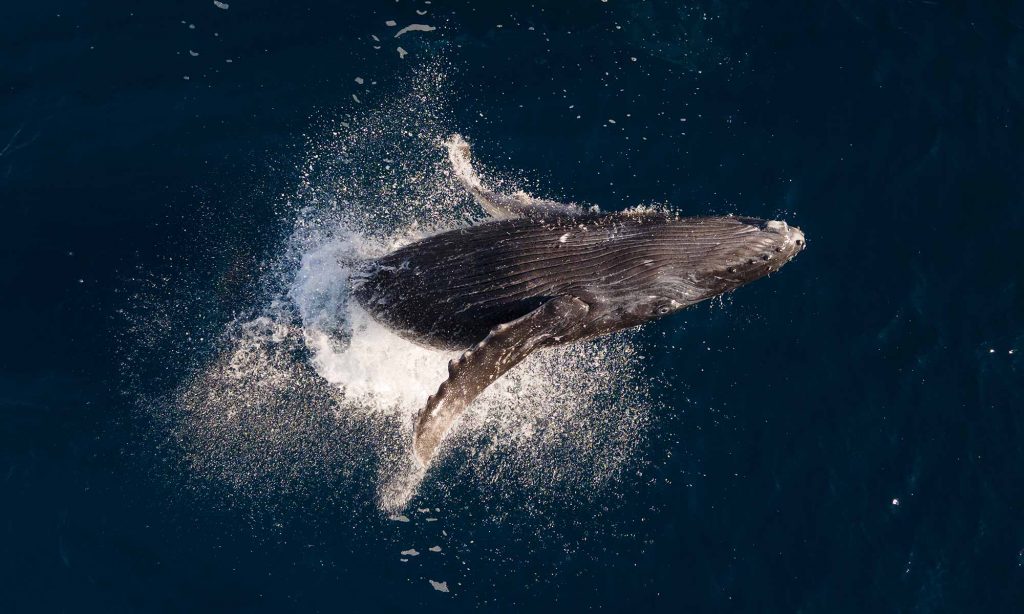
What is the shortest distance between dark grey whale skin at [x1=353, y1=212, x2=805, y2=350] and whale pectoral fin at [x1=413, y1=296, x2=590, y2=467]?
0.57m

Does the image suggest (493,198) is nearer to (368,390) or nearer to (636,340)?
(636,340)

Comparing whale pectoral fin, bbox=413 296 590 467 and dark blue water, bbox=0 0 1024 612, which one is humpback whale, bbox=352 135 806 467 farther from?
dark blue water, bbox=0 0 1024 612

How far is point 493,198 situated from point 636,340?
516 cm

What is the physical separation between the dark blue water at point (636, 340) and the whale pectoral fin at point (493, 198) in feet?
3.50

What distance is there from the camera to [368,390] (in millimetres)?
21938

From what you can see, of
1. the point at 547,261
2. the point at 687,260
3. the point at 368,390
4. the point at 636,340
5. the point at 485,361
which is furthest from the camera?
the point at 636,340

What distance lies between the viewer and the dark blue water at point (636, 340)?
20.7m

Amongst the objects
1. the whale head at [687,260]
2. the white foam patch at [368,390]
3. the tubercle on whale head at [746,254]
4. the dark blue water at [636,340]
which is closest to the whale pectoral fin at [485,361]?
the whale head at [687,260]

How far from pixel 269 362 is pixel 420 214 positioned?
5.20 meters

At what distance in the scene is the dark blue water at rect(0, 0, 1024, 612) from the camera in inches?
815

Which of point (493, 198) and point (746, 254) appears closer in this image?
point (746, 254)

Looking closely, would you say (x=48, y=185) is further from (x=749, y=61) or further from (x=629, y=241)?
(x=749, y=61)

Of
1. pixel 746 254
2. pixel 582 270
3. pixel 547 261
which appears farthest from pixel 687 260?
pixel 547 261

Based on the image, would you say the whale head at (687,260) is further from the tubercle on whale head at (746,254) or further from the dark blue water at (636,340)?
the dark blue water at (636,340)
